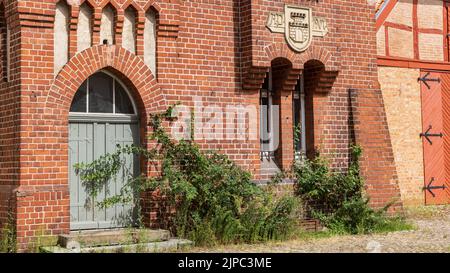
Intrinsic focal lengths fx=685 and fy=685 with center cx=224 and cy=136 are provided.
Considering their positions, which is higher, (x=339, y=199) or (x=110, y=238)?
(x=339, y=199)

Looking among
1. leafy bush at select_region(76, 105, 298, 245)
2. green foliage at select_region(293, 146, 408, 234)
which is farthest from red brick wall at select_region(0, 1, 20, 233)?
green foliage at select_region(293, 146, 408, 234)

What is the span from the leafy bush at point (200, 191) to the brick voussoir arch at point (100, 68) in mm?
399

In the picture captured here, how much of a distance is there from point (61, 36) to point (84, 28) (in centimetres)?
41

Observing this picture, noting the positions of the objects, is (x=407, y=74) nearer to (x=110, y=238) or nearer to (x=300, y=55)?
(x=300, y=55)

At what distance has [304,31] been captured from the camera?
40.9ft

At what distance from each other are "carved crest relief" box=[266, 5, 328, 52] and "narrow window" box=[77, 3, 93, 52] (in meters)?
3.18

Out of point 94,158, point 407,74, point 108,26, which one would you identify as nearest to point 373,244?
point 94,158

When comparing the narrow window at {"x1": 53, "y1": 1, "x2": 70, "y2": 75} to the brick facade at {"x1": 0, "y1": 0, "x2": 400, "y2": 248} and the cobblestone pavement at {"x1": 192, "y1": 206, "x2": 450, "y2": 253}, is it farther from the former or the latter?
the cobblestone pavement at {"x1": 192, "y1": 206, "x2": 450, "y2": 253}

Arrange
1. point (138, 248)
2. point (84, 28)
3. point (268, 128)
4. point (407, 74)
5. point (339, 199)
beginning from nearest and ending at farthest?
1. point (138, 248)
2. point (84, 28)
3. point (268, 128)
4. point (339, 199)
5. point (407, 74)

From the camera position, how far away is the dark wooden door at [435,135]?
57.6ft

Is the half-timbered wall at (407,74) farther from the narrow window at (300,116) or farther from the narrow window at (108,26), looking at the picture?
the narrow window at (108,26)

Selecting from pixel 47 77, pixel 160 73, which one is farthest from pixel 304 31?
pixel 47 77

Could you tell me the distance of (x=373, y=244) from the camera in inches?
404

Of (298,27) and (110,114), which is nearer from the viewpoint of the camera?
(110,114)
